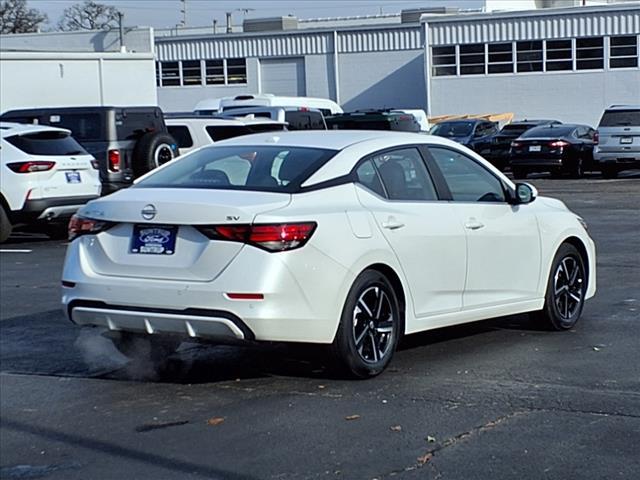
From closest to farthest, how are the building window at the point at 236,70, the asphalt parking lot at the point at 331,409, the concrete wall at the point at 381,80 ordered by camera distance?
the asphalt parking lot at the point at 331,409, the concrete wall at the point at 381,80, the building window at the point at 236,70

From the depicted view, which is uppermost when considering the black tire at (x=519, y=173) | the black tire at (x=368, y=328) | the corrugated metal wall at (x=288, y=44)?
the corrugated metal wall at (x=288, y=44)

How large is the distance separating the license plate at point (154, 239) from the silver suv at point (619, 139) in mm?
23706

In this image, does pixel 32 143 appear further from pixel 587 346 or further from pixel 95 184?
pixel 587 346

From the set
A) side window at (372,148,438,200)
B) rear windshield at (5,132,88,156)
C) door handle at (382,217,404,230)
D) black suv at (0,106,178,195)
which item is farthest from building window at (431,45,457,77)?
door handle at (382,217,404,230)

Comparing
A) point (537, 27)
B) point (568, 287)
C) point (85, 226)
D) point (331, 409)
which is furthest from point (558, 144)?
point (331, 409)

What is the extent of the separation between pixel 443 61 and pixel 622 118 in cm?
1842

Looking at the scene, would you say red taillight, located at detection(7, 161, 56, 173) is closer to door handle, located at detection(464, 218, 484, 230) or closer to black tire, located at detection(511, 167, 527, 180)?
door handle, located at detection(464, 218, 484, 230)

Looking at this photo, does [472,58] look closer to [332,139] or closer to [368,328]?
[332,139]

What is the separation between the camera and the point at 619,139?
2961 cm

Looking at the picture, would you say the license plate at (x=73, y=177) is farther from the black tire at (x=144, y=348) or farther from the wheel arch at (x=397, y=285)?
the wheel arch at (x=397, y=285)

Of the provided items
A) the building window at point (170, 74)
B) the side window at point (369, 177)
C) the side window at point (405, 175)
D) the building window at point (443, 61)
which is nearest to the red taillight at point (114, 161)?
the side window at point (405, 175)

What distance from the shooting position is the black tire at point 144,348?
8.38m

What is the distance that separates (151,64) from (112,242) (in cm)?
2578

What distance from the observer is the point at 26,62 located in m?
28.7
